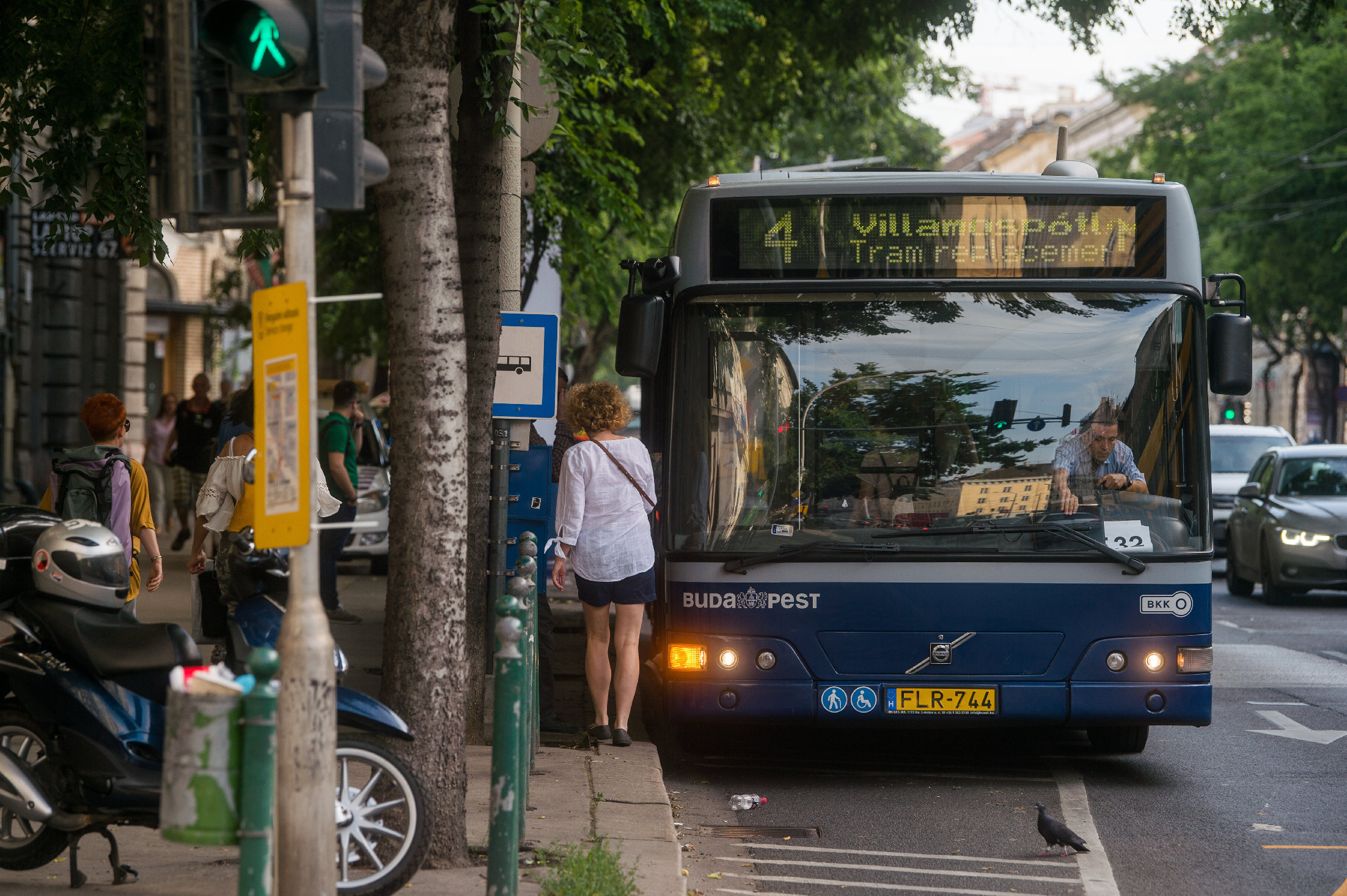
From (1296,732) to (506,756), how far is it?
6.29 metres

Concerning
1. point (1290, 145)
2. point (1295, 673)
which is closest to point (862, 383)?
point (1295, 673)

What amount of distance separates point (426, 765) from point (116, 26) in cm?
519

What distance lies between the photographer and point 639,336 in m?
7.57

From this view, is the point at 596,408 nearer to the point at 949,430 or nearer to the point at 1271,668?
the point at 949,430

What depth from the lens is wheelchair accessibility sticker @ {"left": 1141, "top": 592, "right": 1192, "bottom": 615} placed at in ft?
25.1

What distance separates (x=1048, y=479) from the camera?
761 centimetres

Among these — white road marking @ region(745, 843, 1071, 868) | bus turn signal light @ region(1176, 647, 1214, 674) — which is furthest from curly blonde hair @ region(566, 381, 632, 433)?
bus turn signal light @ region(1176, 647, 1214, 674)

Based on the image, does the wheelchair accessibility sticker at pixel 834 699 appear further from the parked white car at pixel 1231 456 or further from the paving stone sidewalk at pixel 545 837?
the parked white car at pixel 1231 456

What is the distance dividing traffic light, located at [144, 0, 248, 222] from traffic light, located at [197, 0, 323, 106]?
0.20 m

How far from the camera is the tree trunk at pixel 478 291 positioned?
26.6 ft

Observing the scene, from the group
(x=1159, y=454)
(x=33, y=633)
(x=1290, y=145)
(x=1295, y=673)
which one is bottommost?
(x=1295, y=673)

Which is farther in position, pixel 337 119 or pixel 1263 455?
pixel 1263 455

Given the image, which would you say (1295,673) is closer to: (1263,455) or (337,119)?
(1263,455)

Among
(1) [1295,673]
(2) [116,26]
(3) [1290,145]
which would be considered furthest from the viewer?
(3) [1290,145]
